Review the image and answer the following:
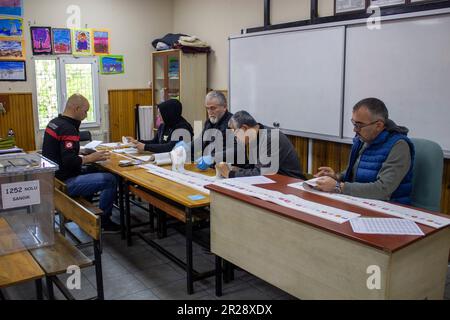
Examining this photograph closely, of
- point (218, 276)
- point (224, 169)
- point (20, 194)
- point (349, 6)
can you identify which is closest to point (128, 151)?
point (224, 169)

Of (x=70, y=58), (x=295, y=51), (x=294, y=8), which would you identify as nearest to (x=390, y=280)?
(x=295, y=51)

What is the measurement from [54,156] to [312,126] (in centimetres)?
237

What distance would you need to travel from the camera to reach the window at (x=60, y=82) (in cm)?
556

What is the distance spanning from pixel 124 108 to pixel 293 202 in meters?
4.56

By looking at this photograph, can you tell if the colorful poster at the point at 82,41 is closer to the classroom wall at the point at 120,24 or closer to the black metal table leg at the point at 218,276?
the classroom wall at the point at 120,24

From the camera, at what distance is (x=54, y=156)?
347 cm

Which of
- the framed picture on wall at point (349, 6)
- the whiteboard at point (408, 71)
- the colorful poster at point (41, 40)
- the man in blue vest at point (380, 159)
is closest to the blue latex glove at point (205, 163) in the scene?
the man in blue vest at point (380, 159)

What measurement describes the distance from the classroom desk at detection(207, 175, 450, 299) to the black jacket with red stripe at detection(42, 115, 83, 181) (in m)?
1.51

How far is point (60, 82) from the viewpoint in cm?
566

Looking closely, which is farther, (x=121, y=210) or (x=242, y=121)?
(x=121, y=210)

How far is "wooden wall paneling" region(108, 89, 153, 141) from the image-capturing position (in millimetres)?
6176

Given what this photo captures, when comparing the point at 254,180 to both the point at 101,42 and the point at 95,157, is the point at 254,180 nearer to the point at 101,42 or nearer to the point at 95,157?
the point at 95,157

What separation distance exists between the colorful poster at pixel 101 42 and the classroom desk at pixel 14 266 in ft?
13.0
